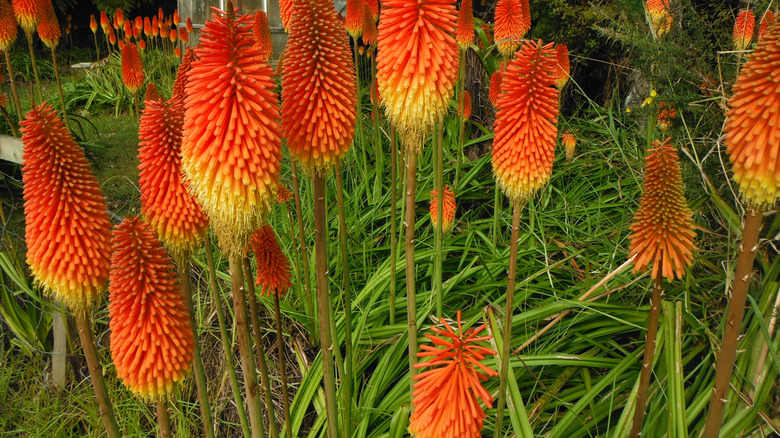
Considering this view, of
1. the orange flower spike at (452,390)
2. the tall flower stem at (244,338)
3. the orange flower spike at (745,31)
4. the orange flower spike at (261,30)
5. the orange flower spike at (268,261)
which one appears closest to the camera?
the orange flower spike at (452,390)

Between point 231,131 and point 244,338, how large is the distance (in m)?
0.69

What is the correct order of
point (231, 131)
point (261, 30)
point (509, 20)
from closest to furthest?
1. point (231, 131)
2. point (261, 30)
3. point (509, 20)

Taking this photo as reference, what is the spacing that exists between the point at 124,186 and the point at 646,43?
521cm

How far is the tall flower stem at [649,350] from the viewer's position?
227cm

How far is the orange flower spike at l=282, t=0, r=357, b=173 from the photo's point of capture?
7.07 ft

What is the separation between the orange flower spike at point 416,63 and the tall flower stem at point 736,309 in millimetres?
1112

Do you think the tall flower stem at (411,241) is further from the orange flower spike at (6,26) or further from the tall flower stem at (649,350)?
the orange flower spike at (6,26)

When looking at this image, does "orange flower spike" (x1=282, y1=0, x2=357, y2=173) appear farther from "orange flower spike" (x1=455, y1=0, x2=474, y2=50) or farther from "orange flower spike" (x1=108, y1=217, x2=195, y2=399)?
"orange flower spike" (x1=455, y1=0, x2=474, y2=50)

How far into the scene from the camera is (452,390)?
165cm

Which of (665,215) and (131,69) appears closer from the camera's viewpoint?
(665,215)

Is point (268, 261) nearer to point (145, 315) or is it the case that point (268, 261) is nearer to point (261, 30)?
point (145, 315)

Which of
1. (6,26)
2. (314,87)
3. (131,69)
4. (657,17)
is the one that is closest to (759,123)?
(314,87)

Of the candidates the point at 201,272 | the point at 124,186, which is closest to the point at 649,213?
the point at 201,272

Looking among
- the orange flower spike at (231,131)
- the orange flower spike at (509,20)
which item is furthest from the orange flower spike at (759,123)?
the orange flower spike at (509,20)
